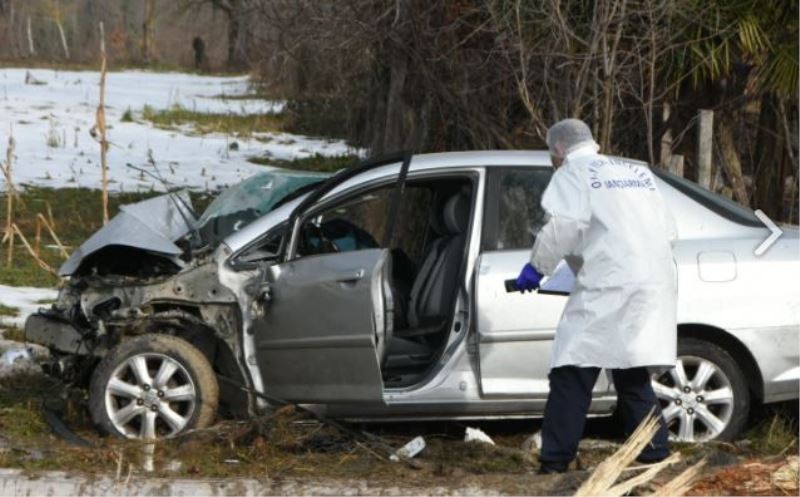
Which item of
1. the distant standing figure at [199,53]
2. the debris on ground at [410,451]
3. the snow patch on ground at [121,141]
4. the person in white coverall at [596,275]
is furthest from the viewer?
the distant standing figure at [199,53]

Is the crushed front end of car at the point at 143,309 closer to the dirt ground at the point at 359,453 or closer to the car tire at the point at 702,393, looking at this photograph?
the dirt ground at the point at 359,453

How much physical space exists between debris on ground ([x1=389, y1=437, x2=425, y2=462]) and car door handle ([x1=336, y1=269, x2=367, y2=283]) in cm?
83

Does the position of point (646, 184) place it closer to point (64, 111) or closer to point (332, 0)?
point (332, 0)

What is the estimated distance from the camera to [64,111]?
87.7ft

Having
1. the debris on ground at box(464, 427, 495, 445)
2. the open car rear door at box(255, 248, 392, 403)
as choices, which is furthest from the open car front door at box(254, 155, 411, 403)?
the debris on ground at box(464, 427, 495, 445)

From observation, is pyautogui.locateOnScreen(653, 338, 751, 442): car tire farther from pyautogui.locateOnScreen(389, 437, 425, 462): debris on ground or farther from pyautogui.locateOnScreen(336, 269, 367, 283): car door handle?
pyautogui.locateOnScreen(336, 269, 367, 283): car door handle

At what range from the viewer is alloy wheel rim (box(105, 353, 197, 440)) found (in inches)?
284

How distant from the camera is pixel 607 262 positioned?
6.14 meters

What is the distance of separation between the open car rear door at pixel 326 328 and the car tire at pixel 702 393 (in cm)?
147

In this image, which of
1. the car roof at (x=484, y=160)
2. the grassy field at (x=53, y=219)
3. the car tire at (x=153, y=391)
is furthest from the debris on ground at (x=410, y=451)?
the grassy field at (x=53, y=219)

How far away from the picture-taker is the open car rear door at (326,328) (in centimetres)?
691

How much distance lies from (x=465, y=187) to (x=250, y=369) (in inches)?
56.9

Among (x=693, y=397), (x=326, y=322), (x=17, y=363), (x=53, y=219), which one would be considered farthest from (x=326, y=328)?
(x=53, y=219)

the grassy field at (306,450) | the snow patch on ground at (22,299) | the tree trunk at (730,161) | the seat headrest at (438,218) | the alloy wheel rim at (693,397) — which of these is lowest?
the grassy field at (306,450)
